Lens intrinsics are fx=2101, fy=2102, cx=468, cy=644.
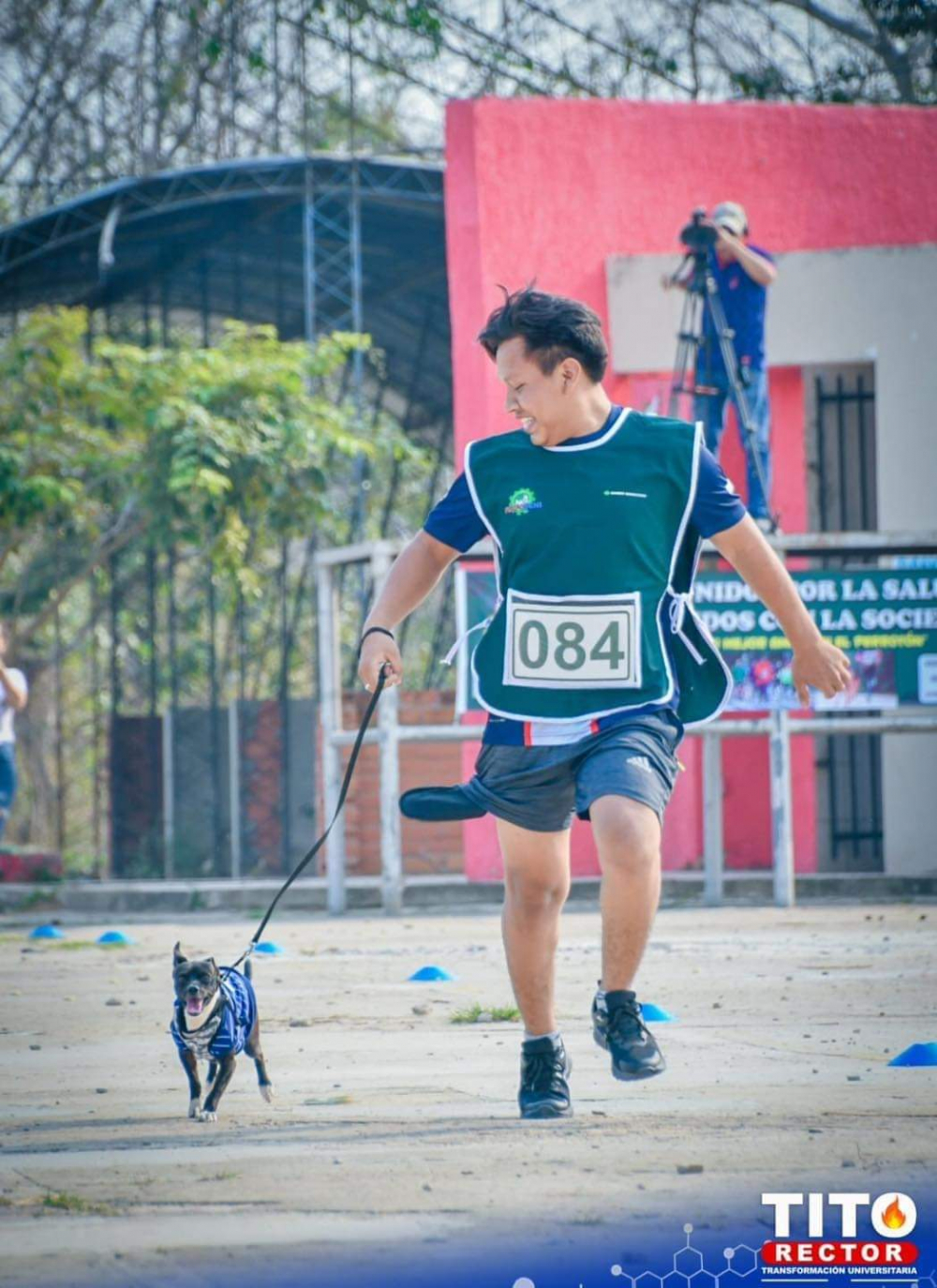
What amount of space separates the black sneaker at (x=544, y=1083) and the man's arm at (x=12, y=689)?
8.65 metres

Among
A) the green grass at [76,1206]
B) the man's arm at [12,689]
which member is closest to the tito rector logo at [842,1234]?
the green grass at [76,1206]

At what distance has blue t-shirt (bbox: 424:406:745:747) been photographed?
4.59m

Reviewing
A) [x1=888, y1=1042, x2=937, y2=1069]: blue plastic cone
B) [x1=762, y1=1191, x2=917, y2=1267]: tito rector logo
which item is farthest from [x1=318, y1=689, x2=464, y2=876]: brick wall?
[x1=762, y1=1191, x2=917, y2=1267]: tito rector logo

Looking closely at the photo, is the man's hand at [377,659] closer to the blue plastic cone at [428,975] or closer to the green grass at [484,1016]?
the green grass at [484,1016]

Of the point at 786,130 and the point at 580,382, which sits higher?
the point at 786,130

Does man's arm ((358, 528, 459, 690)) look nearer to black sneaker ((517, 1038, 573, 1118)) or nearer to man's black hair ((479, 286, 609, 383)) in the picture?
man's black hair ((479, 286, 609, 383))

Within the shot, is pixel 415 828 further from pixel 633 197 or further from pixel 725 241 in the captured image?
pixel 725 241

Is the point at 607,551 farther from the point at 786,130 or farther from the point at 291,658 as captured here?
the point at 291,658

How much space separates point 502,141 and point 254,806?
248 inches

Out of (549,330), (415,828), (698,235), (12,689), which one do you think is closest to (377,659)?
(549,330)

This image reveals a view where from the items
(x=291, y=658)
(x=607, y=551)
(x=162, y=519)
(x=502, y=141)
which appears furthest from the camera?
(x=291, y=658)

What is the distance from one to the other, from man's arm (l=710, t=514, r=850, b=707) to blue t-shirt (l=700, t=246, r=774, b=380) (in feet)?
25.3

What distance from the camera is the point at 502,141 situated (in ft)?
44.7

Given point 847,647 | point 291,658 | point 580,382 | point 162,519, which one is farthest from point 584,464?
point 291,658
